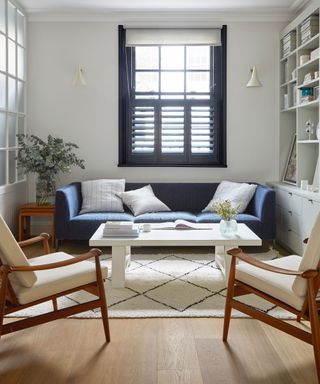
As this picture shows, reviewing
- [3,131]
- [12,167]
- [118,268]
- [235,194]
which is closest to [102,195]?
[12,167]

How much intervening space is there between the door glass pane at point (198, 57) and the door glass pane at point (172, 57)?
9 centimetres

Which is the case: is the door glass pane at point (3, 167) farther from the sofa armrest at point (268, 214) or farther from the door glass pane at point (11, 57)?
the sofa armrest at point (268, 214)

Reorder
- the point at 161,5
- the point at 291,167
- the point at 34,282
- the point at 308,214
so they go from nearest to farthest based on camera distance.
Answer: the point at 34,282 < the point at 308,214 < the point at 161,5 < the point at 291,167

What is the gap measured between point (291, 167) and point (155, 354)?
12.4 ft

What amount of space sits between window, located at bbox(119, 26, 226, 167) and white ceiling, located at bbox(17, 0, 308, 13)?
1.62 ft

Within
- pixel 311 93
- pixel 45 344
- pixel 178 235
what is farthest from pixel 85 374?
pixel 311 93

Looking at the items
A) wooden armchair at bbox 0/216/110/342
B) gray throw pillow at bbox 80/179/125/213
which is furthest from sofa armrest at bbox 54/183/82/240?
wooden armchair at bbox 0/216/110/342

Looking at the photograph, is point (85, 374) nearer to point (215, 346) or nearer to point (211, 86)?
point (215, 346)

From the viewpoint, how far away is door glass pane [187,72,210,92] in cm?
603

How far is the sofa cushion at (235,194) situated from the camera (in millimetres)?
5273

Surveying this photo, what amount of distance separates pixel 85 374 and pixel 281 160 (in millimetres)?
4347

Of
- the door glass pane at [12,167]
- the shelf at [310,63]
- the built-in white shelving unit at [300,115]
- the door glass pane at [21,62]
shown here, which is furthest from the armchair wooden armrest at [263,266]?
the door glass pane at [21,62]

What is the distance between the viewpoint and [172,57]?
236 inches

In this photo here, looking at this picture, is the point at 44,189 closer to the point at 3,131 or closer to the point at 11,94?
the point at 3,131
